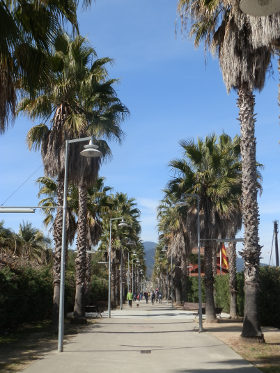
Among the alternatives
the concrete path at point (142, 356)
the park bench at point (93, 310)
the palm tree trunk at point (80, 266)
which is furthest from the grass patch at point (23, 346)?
the park bench at point (93, 310)

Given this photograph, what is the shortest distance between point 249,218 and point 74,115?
32.8ft

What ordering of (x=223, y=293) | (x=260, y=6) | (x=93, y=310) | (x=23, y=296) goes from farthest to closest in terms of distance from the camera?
(x=223, y=293), (x=93, y=310), (x=23, y=296), (x=260, y=6)

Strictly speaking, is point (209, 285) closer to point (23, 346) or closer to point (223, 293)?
point (223, 293)

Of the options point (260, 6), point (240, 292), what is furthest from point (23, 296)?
point (260, 6)

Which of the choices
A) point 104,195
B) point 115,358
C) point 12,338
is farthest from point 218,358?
point 104,195

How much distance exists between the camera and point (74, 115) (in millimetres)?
21391

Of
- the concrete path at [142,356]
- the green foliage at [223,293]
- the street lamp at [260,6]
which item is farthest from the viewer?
the green foliage at [223,293]

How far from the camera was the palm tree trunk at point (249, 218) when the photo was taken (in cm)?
1548

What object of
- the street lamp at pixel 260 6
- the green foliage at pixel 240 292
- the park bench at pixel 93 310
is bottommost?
the park bench at pixel 93 310

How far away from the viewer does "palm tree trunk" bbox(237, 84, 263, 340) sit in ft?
50.8

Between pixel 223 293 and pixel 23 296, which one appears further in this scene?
pixel 223 293

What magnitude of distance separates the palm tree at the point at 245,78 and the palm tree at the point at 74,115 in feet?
23.4

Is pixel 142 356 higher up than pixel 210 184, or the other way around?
pixel 210 184

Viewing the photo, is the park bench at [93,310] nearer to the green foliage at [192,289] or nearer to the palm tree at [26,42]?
the green foliage at [192,289]
